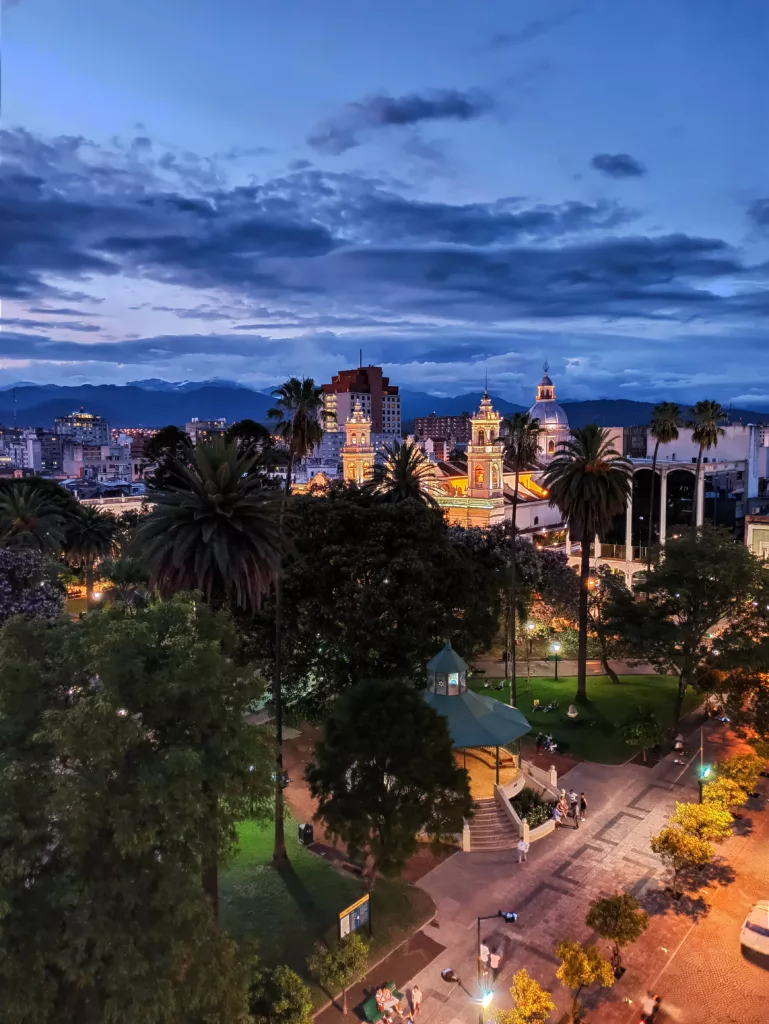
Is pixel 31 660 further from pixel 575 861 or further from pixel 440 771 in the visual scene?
pixel 575 861

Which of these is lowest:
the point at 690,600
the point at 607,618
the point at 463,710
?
the point at 463,710

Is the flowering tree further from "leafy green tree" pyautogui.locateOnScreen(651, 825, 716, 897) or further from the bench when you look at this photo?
"leafy green tree" pyautogui.locateOnScreen(651, 825, 716, 897)

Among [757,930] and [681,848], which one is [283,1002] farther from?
[757,930]

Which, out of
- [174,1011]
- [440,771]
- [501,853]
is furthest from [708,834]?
[174,1011]

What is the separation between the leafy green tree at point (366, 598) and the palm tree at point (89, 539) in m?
34.3

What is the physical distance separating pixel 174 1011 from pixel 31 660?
23.6 feet

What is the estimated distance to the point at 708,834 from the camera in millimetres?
25625

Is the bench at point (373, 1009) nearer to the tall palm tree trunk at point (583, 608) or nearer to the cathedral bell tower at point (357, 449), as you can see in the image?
the tall palm tree trunk at point (583, 608)

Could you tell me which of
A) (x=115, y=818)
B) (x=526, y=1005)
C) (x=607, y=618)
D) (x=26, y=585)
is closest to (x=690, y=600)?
(x=607, y=618)

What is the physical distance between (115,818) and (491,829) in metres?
21.9

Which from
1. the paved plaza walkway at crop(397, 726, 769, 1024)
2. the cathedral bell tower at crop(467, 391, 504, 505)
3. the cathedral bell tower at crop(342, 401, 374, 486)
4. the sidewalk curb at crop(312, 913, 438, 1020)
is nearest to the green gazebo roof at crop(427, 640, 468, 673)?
the paved plaza walkway at crop(397, 726, 769, 1024)

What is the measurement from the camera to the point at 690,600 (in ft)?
118

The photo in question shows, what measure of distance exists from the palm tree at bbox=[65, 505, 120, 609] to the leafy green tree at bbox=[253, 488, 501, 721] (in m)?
34.3

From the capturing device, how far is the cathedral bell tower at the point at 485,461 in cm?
9619
